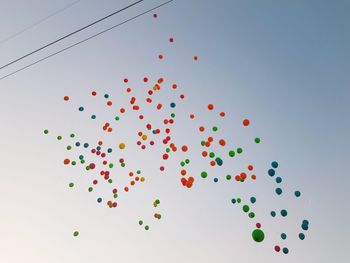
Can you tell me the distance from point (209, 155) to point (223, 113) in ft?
1.52

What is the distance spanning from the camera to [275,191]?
11.5 feet

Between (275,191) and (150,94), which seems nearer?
(275,191)

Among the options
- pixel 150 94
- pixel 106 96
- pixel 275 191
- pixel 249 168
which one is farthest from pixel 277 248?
pixel 106 96

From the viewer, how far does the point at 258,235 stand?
3318 mm

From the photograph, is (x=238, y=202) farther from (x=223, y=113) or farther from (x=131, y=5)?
(x=131, y=5)

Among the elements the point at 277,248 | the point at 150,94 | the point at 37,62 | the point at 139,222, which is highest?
the point at 37,62

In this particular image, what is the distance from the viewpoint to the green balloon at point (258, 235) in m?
3.32

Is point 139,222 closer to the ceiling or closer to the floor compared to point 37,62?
closer to the floor

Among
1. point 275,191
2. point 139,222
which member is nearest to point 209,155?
point 275,191

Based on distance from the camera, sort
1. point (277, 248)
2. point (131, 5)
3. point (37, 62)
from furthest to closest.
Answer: point (37, 62)
point (277, 248)
point (131, 5)

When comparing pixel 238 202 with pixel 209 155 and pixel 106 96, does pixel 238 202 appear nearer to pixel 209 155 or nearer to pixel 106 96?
pixel 209 155

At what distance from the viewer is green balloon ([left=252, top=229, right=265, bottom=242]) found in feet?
10.9

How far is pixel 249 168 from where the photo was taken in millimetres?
3555

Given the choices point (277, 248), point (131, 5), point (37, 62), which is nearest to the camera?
point (131, 5)
